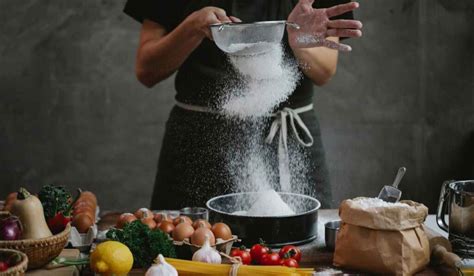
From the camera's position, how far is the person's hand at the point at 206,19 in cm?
326

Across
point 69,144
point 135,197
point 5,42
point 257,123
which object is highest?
point 5,42

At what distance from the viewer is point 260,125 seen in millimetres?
3541

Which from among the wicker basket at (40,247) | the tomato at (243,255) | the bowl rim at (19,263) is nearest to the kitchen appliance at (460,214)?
the tomato at (243,255)

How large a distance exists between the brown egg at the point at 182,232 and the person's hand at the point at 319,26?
3.07ft

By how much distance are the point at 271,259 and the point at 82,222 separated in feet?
2.41

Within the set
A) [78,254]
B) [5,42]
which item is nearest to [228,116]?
[78,254]

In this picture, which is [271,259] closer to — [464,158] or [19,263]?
[19,263]

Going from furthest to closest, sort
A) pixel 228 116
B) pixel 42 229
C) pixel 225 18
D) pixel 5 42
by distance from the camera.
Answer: pixel 5 42 → pixel 228 116 → pixel 225 18 → pixel 42 229

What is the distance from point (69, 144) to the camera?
204 inches

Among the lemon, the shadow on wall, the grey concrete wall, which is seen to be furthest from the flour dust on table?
the shadow on wall

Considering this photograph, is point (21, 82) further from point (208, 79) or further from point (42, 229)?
point (42, 229)

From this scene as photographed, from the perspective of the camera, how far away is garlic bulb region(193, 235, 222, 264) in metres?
2.44

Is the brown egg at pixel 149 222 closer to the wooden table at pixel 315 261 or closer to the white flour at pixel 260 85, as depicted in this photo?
the wooden table at pixel 315 261

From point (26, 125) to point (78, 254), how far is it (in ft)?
9.09
